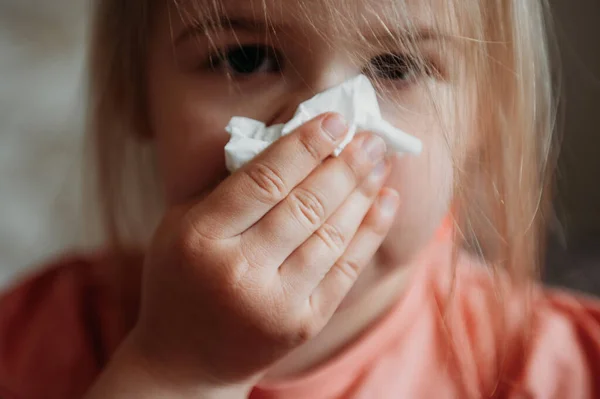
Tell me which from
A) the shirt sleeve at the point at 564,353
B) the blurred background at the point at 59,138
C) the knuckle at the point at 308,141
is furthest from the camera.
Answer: the blurred background at the point at 59,138

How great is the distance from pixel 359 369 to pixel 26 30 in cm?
89

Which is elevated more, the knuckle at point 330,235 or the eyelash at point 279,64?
the eyelash at point 279,64

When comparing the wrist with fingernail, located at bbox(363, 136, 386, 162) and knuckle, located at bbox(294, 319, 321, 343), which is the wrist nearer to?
knuckle, located at bbox(294, 319, 321, 343)

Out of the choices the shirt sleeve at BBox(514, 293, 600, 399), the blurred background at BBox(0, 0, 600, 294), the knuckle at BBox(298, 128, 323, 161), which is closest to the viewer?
the knuckle at BBox(298, 128, 323, 161)

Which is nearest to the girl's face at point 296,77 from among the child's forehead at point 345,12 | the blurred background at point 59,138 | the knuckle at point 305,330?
the child's forehead at point 345,12

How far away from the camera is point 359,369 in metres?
0.66

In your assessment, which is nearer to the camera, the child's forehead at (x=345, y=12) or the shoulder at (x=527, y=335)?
the child's forehead at (x=345, y=12)

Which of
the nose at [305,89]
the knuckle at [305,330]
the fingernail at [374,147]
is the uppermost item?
the nose at [305,89]

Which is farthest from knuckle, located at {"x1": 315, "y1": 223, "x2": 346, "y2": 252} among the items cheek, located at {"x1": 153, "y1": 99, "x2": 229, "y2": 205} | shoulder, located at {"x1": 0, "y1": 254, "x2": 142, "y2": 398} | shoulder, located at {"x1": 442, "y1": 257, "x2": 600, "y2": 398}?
shoulder, located at {"x1": 0, "y1": 254, "x2": 142, "y2": 398}

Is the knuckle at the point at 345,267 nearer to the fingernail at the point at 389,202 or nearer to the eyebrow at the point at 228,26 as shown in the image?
the fingernail at the point at 389,202

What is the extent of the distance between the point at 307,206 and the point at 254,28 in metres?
0.16

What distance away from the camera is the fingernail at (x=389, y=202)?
51cm

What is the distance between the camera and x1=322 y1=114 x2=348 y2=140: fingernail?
46cm

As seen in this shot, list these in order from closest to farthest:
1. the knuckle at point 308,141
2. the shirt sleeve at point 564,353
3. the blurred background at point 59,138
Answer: the knuckle at point 308,141, the shirt sleeve at point 564,353, the blurred background at point 59,138
